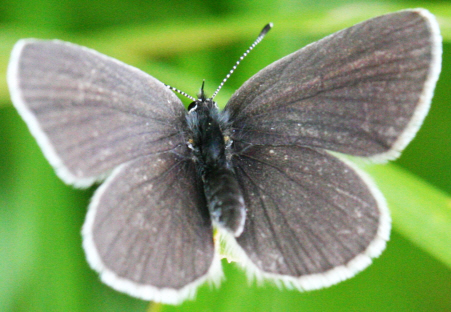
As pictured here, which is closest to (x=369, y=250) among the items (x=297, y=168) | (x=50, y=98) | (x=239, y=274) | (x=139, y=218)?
(x=297, y=168)

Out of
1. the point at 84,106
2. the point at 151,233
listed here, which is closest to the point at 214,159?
the point at 151,233

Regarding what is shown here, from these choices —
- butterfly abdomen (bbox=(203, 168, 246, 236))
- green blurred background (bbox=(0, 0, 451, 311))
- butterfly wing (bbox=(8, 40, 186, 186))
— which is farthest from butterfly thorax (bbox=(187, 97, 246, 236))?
green blurred background (bbox=(0, 0, 451, 311))

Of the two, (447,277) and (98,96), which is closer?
(98,96)

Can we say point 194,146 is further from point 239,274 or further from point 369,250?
point 369,250

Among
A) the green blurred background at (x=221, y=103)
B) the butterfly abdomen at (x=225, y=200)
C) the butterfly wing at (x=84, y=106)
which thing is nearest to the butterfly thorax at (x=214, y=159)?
the butterfly abdomen at (x=225, y=200)

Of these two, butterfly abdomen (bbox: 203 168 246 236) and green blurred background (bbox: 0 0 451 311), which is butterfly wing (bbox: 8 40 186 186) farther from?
green blurred background (bbox: 0 0 451 311)

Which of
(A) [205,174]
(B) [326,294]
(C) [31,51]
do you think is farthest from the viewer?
(B) [326,294]

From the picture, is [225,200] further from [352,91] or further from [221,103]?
[221,103]
